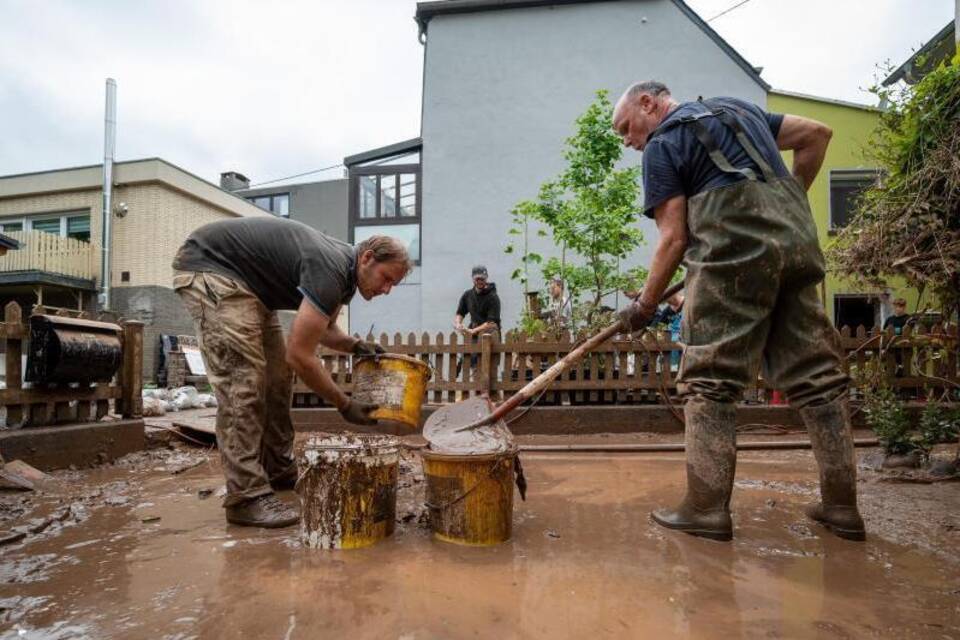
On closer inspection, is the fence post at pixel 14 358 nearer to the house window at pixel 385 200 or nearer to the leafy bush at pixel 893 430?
the leafy bush at pixel 893 430

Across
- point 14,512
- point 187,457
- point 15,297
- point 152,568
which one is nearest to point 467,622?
point 152,568

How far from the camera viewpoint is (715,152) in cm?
238

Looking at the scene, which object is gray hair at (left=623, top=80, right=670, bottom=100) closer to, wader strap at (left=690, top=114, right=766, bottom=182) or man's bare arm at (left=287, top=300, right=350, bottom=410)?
wader strap at (left=690, top=114, right=766, bottom=182)

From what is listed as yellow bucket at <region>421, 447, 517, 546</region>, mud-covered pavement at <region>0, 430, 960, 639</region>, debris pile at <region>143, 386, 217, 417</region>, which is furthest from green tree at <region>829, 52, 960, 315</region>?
debris pile at <region>143, 386, 217, 417</region>


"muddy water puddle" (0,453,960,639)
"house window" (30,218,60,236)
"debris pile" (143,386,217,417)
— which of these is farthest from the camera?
"house window" (30,218,60,236)

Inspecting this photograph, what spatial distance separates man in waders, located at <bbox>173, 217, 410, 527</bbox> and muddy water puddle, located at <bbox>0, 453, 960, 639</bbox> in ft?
1.06

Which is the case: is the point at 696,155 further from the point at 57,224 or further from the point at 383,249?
the point at 57,224

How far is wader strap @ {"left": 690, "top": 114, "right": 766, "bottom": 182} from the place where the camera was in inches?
91.9

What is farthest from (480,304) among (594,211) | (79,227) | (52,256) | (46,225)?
(46,225)

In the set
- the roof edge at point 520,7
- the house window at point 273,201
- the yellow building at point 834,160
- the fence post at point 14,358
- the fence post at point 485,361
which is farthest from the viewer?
the house window at point 273,201

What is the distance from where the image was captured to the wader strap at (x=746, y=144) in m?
2.36

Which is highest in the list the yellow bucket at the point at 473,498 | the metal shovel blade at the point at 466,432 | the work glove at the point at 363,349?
the work glove at the point at 363,349

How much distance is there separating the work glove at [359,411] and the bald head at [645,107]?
194cm

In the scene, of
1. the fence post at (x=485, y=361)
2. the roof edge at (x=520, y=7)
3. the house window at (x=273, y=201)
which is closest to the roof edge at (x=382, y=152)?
the roof edge at (x=520, y=7)
